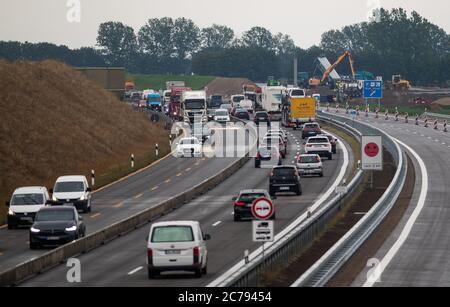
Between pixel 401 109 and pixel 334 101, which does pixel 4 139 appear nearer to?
pixel 401 109

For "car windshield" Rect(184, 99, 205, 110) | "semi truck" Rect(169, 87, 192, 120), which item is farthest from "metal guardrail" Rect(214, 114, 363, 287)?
"semi truck" Rect(169, 87, 192, 120)

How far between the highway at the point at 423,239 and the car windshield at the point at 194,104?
1408 inches

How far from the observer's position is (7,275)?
113 feet

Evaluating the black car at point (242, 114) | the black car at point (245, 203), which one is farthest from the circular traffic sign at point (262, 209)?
the black car at point (242, 114)

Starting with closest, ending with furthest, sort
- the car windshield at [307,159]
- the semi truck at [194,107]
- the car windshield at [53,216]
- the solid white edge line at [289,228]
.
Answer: the solid white edge line at [289,228] < the car windshield at [53,216] < the car windshield at [307,159] < the semi truck at [194,107]

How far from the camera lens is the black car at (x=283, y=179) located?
6231 centimetres

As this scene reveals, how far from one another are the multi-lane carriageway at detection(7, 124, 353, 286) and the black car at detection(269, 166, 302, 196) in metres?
0.67

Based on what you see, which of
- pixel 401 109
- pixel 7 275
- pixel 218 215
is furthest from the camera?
pixel 401 109

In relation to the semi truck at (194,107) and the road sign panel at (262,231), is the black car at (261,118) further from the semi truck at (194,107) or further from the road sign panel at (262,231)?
the road sign panel at (262,231)

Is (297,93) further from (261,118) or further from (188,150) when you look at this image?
(188,150)

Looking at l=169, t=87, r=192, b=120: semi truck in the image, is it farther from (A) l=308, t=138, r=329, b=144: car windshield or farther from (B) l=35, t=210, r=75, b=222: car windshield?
(B) l=35, t=210, r=75, b=222: car windshield
